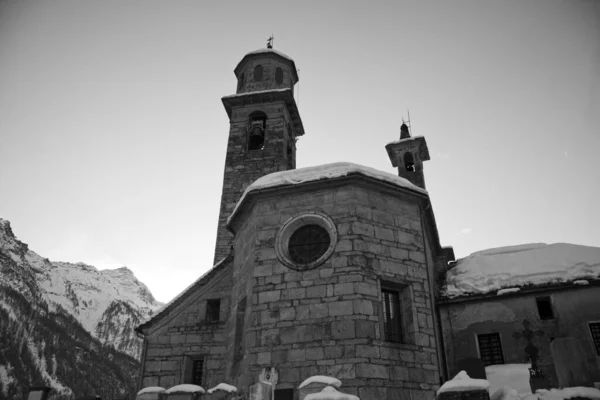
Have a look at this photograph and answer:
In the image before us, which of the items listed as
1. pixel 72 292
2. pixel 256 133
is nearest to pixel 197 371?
pixel 256 133

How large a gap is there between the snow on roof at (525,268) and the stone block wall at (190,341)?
6.48 meters

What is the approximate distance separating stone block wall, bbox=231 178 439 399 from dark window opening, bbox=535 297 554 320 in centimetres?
388

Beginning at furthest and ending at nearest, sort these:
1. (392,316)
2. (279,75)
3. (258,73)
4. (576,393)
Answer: (279,75)
(258,73)
(392,316)
(576,393)

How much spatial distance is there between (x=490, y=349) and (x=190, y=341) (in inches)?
320

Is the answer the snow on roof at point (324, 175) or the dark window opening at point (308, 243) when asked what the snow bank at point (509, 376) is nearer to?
the snow on roof at point (324, 175)

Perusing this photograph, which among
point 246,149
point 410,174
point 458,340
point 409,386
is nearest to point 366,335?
point 409,386

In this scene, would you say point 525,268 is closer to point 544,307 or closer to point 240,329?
point 544,307

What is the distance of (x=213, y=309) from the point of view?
13164mm

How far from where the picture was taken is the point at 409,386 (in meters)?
9.02

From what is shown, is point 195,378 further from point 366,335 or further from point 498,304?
point 498,304

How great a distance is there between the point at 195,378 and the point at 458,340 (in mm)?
7213

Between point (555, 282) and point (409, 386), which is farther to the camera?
point (555, 282)

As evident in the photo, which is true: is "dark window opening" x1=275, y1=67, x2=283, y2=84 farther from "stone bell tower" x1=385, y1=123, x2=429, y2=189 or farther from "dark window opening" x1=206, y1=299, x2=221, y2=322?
"dark window opening" x1=206, y1=299, x2=221, y2=322

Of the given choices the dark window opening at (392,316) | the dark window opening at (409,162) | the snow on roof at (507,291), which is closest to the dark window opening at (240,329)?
the dark window opening at (392,316)
